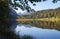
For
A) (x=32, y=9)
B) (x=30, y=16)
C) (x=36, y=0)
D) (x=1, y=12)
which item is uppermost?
(x=36, y=0)

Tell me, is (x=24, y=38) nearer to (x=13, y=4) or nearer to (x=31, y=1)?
(x=13, y=4)

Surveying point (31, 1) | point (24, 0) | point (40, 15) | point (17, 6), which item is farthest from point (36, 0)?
point (40, 15)

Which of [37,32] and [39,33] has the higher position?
Answer: [39,33]

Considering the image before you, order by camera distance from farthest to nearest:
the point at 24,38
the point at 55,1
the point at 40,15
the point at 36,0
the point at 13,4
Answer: the point at 40,15 → the point at 24,38 → the point at 13,4 → the point at 36,0 → the point at 55,1

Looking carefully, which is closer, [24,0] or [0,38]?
[24,0]

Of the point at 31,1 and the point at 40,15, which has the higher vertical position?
the point at 31,1

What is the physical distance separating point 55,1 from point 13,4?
3.38m

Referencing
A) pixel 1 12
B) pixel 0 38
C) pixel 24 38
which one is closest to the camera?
pixel 0 38

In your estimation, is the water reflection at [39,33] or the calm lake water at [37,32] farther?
the calm lake water at [37,32]

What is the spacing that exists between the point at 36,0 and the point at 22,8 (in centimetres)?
162

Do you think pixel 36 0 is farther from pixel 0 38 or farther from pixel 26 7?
pixel 0 38

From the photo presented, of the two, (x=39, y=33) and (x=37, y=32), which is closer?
(x=39, y=33)

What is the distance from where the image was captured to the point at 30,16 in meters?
167

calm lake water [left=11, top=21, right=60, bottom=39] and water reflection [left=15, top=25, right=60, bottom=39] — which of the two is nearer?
water reflection [left=15, top=25, right=60, bottom=39]
